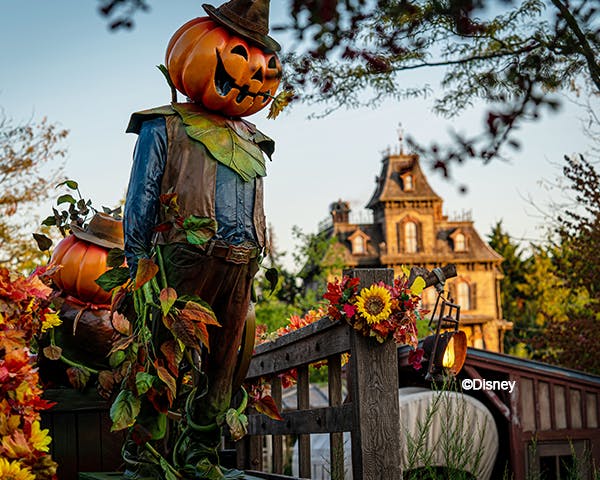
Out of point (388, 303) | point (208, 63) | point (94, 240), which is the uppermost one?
point (208, 63)

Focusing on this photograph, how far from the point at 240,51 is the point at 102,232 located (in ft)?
4.83

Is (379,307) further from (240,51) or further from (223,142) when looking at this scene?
(240,51)

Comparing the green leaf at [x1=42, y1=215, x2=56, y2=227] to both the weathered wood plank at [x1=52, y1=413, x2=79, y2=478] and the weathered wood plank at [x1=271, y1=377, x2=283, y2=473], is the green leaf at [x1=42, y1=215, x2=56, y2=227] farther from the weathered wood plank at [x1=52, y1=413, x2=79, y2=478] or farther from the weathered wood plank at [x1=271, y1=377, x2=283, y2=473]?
the weathered wood plank at [x1=271, y1=377, x2=283, y2=473]

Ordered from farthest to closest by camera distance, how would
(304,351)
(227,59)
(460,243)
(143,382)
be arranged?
1. (460,243)
2. (304,351)
3. (227,59)
4. (143,382)

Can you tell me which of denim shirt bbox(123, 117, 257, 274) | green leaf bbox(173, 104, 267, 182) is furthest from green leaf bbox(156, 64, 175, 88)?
denim shirt bbox(123, 117, 257, 274)

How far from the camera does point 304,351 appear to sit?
4.11 metres

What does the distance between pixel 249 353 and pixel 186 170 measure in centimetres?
81

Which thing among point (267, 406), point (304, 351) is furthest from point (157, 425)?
point (304, 351)

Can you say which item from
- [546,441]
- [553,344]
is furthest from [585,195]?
[546,441]

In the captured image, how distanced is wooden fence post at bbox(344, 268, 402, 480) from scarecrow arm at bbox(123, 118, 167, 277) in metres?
0.90

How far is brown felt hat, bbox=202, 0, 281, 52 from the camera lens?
3312mm

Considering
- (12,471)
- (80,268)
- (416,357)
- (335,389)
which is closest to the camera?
(12,471)

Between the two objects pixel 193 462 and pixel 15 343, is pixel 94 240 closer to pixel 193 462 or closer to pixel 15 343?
pixel 193 462

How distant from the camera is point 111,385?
3285 millimetres
